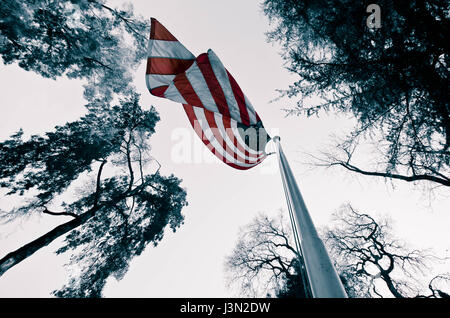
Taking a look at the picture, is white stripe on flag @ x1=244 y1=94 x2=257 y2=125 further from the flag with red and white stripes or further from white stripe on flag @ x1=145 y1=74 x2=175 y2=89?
white stripe on flag @ x1=145 y1=74 x2=175 y2=89

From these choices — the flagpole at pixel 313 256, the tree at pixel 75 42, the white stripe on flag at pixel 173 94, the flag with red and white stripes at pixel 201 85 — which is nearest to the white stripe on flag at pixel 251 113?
the flag with red and white stripes at pixel 201 85

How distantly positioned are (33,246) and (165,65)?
25.9 ft

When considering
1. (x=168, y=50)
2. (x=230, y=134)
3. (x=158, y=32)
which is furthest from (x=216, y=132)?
(x=158, y=32)

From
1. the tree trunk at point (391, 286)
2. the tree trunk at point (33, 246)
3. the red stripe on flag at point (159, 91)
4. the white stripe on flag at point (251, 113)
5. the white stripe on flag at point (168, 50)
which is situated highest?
the white stripe on flag at point (168, 50)

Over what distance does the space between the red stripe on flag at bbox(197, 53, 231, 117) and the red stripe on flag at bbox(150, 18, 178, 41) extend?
2.76ft

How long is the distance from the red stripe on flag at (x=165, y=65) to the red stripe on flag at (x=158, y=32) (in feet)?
1.41

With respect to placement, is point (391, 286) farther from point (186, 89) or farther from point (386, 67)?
point (186, 89)

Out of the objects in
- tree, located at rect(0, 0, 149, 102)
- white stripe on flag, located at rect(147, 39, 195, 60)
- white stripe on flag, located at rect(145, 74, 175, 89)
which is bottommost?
white stripe on flag, located at rect(145, 74, 175, 89)

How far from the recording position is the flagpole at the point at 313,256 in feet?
5.43

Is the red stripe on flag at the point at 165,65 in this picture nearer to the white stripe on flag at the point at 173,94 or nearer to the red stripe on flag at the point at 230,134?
the white stripe on flag at the point at 173,94

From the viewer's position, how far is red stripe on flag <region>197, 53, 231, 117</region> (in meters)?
3.96

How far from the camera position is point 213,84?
3.99 meters

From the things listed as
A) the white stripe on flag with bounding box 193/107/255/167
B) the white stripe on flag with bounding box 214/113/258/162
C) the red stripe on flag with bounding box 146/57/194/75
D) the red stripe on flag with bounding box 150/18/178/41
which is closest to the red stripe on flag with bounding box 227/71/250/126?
the white stripe on flag with bounding box 214/113/258/162
